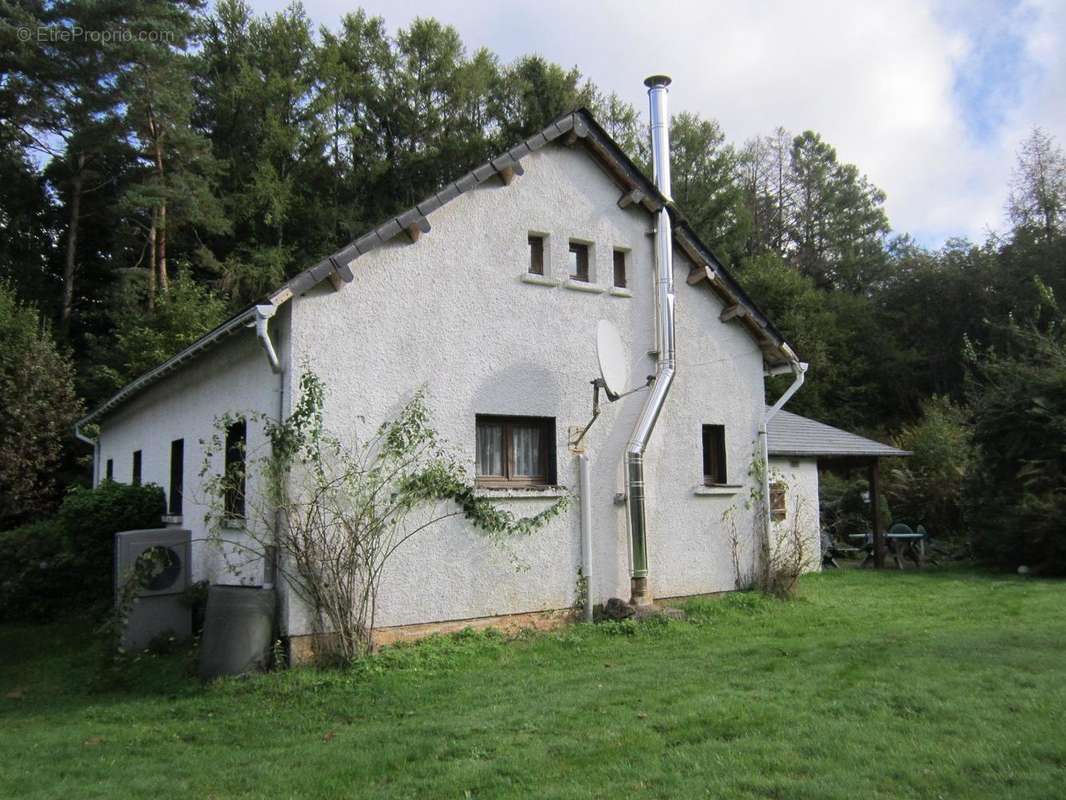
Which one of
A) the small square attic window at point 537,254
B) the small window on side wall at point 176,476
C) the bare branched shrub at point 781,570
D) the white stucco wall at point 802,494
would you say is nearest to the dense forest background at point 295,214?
the white stucco wall at point 802,494

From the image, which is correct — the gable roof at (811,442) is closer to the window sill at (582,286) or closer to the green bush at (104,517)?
the window sill at (582,286)

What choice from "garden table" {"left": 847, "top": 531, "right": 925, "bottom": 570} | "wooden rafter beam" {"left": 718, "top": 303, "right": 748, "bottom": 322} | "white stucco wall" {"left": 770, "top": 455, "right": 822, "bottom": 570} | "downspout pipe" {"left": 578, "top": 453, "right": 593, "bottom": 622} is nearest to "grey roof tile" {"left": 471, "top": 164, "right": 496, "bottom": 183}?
"downspout pipe" {"left": 578, "top": 453, "right": 593, "bottom": 622}

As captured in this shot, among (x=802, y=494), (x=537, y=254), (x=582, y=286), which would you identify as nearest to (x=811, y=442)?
(x=802, y=494)

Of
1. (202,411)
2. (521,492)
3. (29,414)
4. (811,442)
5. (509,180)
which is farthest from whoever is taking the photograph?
(29,414)

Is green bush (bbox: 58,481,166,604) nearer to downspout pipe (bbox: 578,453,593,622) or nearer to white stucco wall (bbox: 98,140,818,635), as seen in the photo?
white stucco wall (bbox: 98,140,818,635)

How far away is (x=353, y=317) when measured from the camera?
966cm

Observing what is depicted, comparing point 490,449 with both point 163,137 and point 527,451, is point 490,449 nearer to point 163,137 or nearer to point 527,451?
point 527,451

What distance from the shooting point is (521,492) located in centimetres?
1059

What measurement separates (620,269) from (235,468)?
19.9 ft

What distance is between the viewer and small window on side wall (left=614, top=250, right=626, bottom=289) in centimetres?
1230

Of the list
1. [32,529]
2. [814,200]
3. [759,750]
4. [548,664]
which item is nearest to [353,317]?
[548,664]

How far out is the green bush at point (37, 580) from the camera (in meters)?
14.9

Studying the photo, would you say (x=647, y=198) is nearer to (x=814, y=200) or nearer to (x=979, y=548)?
(x=979, y=548)

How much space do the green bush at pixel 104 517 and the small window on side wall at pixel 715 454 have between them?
28.0 ft
